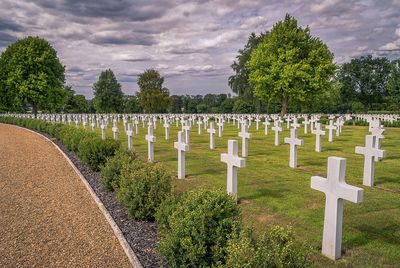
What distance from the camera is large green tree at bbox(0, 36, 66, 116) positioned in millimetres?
41594

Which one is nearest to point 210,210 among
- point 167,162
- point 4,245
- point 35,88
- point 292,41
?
point 4,245

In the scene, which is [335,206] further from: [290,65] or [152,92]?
[152,92]

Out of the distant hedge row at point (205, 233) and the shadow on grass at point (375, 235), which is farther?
the shadow on grass at point (375, 235)

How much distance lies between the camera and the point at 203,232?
3.96m

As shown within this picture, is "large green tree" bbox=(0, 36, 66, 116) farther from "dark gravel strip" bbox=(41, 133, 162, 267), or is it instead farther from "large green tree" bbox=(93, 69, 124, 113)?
"dark gravel strip" bbox=(41, 133, 162, 267)

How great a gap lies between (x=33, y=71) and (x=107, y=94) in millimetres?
28815

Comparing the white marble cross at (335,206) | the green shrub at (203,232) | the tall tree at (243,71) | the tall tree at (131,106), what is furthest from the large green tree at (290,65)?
the tall tree at (131,106)

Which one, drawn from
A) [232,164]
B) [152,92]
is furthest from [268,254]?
[152,92]

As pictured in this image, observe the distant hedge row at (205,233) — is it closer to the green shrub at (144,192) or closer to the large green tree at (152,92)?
the green shrub at (144,192)

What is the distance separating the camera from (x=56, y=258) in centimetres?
494

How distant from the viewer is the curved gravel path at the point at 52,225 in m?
4.94

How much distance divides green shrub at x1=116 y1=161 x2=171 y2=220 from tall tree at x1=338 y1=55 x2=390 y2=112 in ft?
253

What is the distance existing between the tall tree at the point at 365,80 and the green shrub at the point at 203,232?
78789 mm

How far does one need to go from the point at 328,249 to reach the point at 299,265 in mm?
1917
